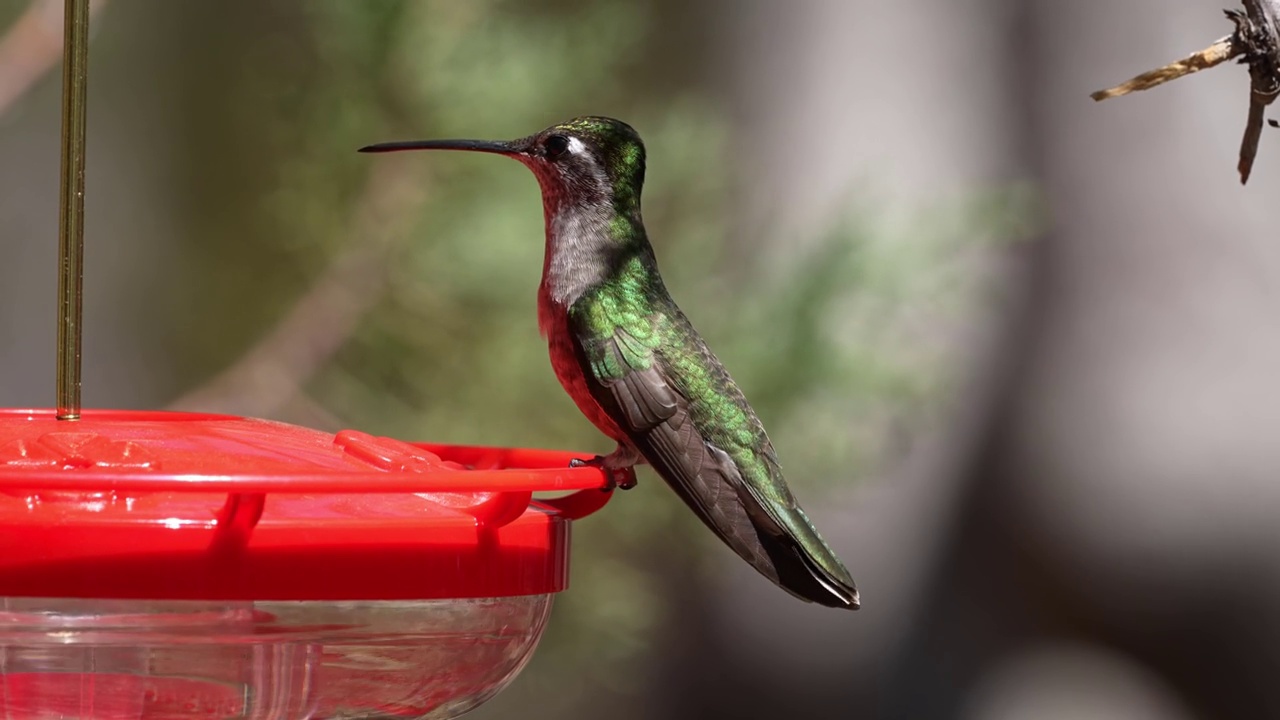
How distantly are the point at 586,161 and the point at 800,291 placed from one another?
3.56ft

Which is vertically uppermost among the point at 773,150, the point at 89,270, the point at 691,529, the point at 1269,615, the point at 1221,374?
the point at 773,150

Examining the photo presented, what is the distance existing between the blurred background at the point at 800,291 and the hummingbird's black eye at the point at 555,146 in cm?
87

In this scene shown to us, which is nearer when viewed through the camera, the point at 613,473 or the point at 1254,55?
the point at 1254,55

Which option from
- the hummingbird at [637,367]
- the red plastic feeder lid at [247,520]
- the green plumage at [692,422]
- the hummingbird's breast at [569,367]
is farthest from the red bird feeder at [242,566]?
the hummingbird's breast at [569,367]

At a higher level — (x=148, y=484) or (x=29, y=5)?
(x=29, y=5)

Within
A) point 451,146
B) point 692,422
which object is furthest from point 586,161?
point 692,422

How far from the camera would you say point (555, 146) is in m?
2.44

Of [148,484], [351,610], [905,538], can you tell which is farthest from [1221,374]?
[148,484]

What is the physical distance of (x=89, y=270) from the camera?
179 inches

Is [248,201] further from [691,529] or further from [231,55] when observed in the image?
[691,529]

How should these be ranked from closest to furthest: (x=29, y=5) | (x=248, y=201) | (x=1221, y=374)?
1. (x=29, y=5)
2. (x=248, y=201)
3. (x=1221, y=374)

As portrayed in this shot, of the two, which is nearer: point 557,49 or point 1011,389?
point 557,49

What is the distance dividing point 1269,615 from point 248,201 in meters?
3.23

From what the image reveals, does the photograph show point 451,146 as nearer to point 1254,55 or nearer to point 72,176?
point 72,176
